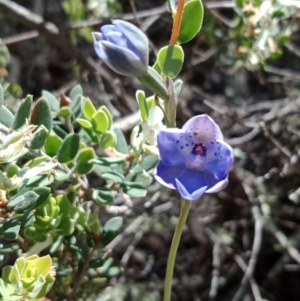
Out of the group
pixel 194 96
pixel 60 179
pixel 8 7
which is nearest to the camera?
pixel 60 179

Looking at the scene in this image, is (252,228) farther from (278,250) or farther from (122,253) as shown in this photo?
(122,253)

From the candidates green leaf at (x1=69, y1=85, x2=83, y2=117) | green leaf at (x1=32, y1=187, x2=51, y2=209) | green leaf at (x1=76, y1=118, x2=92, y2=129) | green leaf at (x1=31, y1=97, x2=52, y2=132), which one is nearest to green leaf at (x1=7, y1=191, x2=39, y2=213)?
green leaf at (x1=32, y1=187, x2=51, y2=209)

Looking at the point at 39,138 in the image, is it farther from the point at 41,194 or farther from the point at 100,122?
the point at 100,122

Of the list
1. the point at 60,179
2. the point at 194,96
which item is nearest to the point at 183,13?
the point at 60,179

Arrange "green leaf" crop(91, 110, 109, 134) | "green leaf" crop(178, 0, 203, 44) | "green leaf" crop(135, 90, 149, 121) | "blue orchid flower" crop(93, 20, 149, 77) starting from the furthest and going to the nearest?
1. "green leaf" crop(91, 110, 109, 134)
2. "green leaf" crop(135, 90, 149, 121)
3. "green leaf" crop(178, 0, 203, 44)
4. "blue orchid flower" crop(93, 20, 149, 77)

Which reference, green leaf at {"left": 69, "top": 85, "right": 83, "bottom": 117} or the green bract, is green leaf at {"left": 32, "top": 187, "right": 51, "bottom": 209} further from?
green leaf at {"left": 69, "top": 85, "right": 83, "bottom": 117}

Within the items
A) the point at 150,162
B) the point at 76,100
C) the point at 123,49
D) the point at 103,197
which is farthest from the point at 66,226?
the point at 123,49
